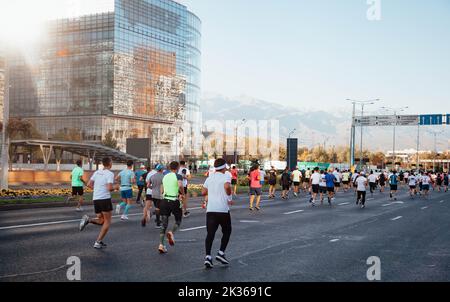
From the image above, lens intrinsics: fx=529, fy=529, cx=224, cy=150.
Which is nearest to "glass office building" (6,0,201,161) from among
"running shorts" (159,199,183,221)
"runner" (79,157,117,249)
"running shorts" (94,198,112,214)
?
"runner" (79,157,117,249)

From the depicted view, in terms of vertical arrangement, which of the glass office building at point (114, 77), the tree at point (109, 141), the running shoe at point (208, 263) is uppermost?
the glass office building at point (114, 77)

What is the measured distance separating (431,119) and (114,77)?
59.4 meters

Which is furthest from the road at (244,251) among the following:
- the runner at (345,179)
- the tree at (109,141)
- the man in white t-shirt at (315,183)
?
the tree at (109,141)

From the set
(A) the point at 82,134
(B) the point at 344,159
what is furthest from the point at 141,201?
(B) the point at 344,159

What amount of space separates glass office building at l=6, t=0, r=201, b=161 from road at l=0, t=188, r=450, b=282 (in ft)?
290

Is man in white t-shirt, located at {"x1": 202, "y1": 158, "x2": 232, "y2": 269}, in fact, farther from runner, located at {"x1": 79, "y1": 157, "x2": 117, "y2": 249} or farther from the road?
runner, located at {"x1": 79, "y1": 157, "x2": 117, "y2": 249}

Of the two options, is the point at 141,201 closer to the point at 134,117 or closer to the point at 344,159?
the point at 134,117

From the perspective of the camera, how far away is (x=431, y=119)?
6969 centimetres

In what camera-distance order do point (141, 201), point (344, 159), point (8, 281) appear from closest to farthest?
1. point (8, 281)
2. point (141, 201)
3. point (344, 159)

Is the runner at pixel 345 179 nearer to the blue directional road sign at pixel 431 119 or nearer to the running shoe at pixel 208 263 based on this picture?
the blue directional road sign at pixel 431 119

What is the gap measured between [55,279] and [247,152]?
139872 millimetres

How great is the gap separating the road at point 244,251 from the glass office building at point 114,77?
88531 mm

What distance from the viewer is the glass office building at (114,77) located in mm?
103312

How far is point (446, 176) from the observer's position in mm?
48750
